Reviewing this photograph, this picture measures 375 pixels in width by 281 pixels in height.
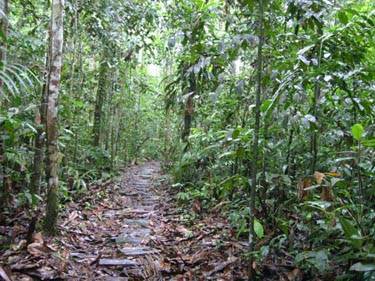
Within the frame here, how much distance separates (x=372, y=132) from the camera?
3.36 meters

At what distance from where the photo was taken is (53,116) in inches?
195

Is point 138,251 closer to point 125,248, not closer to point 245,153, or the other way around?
point 125,248

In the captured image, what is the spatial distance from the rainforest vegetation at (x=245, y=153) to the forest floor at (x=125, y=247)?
3cm

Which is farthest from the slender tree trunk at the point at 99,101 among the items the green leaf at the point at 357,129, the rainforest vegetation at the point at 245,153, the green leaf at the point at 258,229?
the green leaf at the point at 357,129

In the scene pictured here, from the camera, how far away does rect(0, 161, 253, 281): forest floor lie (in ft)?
13.2

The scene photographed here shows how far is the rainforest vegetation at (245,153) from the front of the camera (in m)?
3.31

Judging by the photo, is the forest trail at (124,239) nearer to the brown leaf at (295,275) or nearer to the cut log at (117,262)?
the cut log at (117,262)

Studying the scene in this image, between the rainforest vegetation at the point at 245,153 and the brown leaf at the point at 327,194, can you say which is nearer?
the brown leaf at the point at 327,194

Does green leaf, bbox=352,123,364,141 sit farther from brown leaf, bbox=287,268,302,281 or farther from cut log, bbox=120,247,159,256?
cut log, bbox=120,247,159,256

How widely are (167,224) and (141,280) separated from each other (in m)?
2.35

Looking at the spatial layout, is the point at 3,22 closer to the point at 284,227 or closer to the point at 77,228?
the point at 77,228

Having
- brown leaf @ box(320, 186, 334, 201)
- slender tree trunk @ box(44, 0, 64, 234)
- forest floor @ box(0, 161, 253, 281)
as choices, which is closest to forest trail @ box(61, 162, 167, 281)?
forest floor @ box(0, 161, 253, 281)

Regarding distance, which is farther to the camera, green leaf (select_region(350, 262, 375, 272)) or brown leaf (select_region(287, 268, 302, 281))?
brown leaf (select_region(287, 268, 302, 281))

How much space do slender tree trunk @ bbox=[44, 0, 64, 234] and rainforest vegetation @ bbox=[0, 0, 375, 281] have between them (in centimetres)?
1
